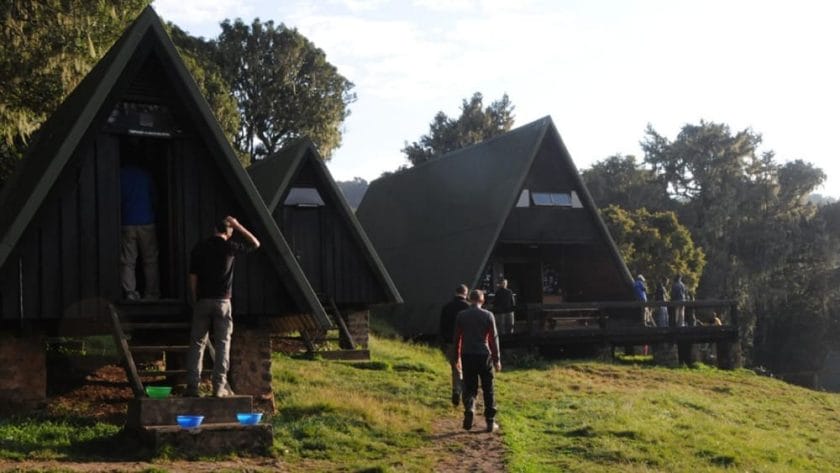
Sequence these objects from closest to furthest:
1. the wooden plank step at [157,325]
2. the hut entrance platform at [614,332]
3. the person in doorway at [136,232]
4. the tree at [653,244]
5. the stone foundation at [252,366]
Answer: the wooden plank step at [157,325], the person in doorway at [136,232], the stone foundation at [252,366], the hut entrance platform at [614,332], the tree at [653,244]

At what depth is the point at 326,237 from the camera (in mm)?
25094

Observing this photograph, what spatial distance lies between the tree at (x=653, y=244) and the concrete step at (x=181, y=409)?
31792 millimetres

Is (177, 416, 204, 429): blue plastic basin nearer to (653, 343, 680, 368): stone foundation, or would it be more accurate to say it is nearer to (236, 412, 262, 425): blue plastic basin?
(236, 412, 262, 425): blue plastic basin

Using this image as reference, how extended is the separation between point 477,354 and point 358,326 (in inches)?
443

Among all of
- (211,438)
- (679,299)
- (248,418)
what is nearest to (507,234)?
(679,299)

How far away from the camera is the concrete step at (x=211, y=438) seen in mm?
11289

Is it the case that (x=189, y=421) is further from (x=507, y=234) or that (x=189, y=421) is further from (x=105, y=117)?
(x=507, y=234)

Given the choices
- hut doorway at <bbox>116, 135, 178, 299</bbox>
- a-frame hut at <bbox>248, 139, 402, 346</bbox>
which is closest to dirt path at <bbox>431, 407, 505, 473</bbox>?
hut doorway at <bbox>116, 135, 178, 299</bbox>

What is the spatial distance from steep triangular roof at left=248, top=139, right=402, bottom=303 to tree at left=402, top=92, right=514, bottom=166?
3974 cm

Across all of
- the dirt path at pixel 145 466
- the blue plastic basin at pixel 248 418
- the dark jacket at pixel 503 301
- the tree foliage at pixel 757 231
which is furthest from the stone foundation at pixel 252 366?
the tree foliage at pixel 757 231

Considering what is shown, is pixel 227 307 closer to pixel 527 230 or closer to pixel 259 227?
pixel 259 227

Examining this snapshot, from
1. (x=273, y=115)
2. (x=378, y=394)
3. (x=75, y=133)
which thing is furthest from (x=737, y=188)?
(x=75, y=133)

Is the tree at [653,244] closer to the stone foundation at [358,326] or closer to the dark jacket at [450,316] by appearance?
the stone foundation at [358,326]

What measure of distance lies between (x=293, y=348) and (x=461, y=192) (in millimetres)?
11304
